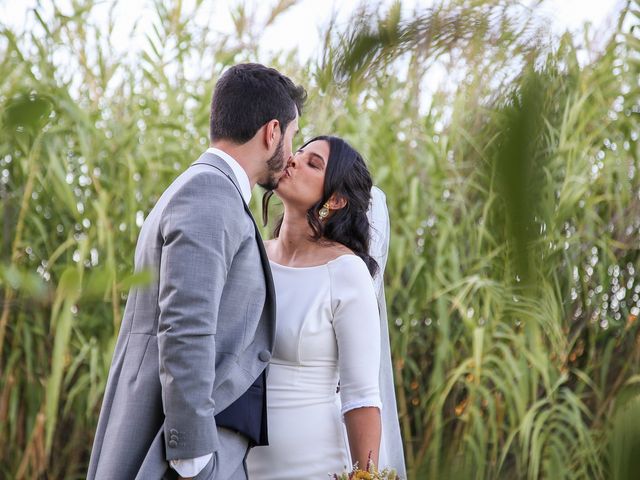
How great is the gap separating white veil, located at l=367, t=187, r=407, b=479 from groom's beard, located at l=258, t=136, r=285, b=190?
0.31 m

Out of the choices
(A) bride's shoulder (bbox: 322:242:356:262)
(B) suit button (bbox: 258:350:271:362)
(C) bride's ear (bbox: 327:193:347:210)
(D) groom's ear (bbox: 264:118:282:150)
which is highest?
(D) groom's ear (bbox: 264:118:282:150)

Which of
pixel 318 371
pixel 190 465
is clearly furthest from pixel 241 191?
pixel 190 465

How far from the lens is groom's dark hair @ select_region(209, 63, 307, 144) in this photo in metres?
1.68

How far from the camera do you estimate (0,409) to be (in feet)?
9.23

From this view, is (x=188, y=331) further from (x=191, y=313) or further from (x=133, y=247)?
(x=133, y=247)

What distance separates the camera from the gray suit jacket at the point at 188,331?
57.4 inches

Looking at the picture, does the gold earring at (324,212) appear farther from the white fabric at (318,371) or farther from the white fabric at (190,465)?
the white fabric at (190,465)

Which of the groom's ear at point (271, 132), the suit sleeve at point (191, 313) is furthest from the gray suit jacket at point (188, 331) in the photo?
the groom's ear at point (271, 132)

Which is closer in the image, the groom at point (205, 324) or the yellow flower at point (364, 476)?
the yellow flower at point (364, 476)

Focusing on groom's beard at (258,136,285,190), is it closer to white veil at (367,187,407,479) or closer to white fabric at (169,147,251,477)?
white fabric at (169,147,251,477)

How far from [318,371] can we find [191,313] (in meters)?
0.39

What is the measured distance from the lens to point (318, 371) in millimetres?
1765

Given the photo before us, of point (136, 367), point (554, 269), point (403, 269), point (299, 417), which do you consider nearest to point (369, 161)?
point (403, 269)

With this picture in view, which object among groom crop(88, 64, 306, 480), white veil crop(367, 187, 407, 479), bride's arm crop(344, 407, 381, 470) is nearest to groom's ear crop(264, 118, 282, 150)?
groom crop(88, 64, 306, 480)
